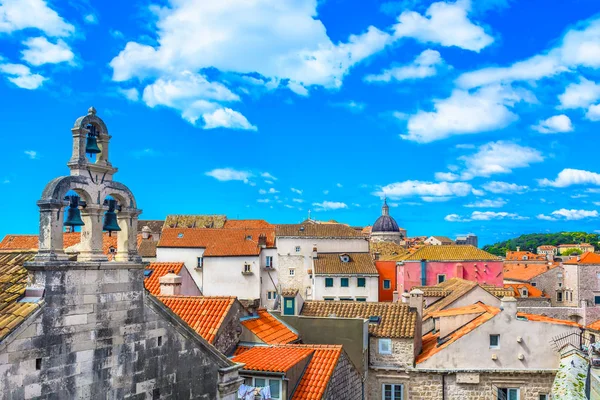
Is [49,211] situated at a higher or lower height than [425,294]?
higher

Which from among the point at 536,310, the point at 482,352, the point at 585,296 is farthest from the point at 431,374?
the point at 585,296

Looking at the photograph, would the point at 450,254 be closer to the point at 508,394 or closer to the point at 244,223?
the point at 508,394

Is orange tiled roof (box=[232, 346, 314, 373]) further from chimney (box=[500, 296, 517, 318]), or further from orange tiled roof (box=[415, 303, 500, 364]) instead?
chimney (box=[500, 296, 517, 318])

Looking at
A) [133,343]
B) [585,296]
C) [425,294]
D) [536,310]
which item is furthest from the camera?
[585,296]

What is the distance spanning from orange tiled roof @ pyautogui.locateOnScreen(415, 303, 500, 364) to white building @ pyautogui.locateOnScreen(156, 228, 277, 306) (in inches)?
1124

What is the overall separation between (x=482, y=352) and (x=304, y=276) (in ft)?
107

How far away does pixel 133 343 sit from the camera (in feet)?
35.0

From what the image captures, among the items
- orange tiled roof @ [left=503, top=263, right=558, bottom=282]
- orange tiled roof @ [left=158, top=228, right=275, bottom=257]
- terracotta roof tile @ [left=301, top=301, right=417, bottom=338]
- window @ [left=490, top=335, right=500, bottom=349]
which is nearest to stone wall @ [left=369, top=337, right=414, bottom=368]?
terracotta roof tile @ [left=301, top=301, right=417, bottom=338]

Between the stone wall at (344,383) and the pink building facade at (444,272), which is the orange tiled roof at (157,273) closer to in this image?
the stone wall at (344,383)

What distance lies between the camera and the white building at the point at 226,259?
55.9 meters

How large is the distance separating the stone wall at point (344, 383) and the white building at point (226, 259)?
3449cm

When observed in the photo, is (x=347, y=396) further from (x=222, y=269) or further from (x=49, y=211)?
(x=222, y=269)

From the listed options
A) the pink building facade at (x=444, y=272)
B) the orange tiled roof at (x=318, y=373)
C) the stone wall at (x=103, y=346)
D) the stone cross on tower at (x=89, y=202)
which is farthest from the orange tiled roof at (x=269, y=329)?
the pink building facade at (x=444, y=272)

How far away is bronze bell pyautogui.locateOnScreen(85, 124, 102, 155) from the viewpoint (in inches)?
416
